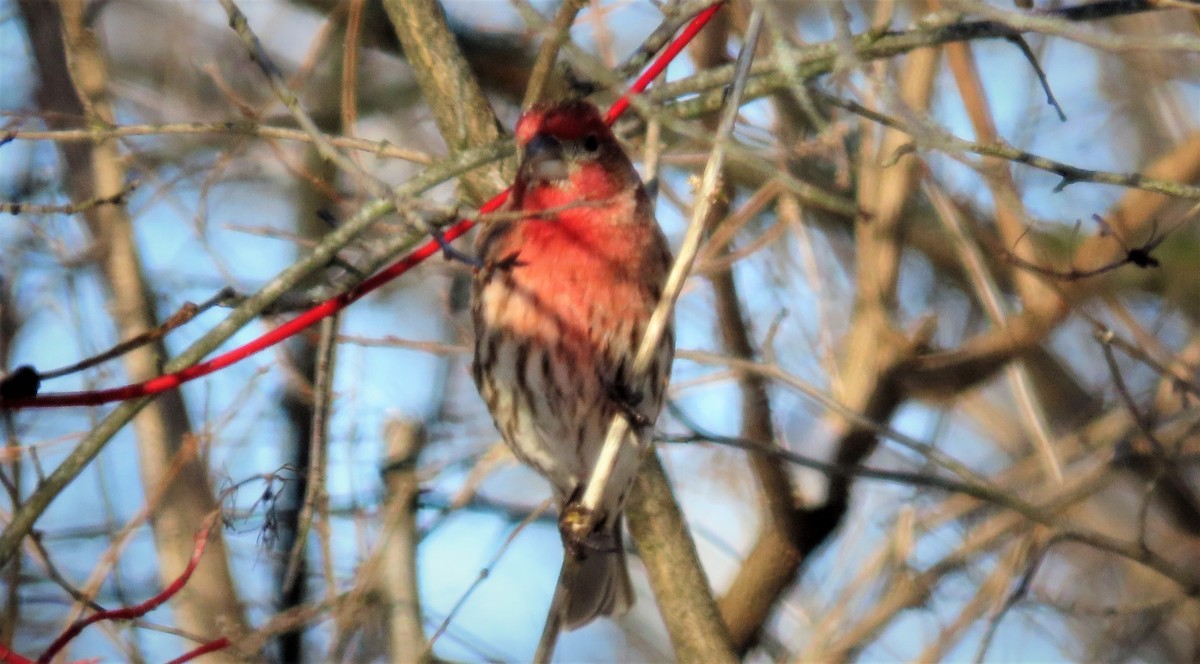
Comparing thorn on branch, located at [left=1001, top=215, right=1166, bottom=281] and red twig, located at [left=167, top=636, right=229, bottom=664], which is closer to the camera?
red twig, located at [left=167, top=636, right=229, bottom=664]

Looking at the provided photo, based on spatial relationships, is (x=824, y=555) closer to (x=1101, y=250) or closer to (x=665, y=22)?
(x=1101, y=250)

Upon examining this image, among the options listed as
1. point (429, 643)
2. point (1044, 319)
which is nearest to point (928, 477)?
point (1044, 319)

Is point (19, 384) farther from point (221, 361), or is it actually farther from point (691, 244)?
point (691, 244)

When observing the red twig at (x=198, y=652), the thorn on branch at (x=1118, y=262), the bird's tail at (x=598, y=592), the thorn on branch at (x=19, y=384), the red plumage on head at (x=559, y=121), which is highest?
the red plumage on head at (x=559, y=121)

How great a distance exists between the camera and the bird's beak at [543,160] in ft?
14.3

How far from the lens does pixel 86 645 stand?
7059 millimetres

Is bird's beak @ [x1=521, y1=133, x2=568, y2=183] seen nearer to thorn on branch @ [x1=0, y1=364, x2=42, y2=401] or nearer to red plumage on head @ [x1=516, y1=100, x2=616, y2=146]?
red plumage on head @ [x1=516, y1=100, x2=616, y2=146]

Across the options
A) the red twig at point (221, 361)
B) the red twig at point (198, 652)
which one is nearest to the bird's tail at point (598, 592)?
the red twig at point (198, 652)

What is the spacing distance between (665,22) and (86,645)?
474 centimetres

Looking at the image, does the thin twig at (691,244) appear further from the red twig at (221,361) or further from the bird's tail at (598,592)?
the bird's tail at (598,592)

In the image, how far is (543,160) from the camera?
4363 millimetres

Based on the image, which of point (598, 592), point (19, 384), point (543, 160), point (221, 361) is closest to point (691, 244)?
point (221, 361)

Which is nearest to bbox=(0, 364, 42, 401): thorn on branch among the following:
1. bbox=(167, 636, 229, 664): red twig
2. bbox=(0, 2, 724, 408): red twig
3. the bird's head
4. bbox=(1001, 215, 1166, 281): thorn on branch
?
bbox=(0, 2, 724, 408): red twig

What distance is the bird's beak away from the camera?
14.3 feet
